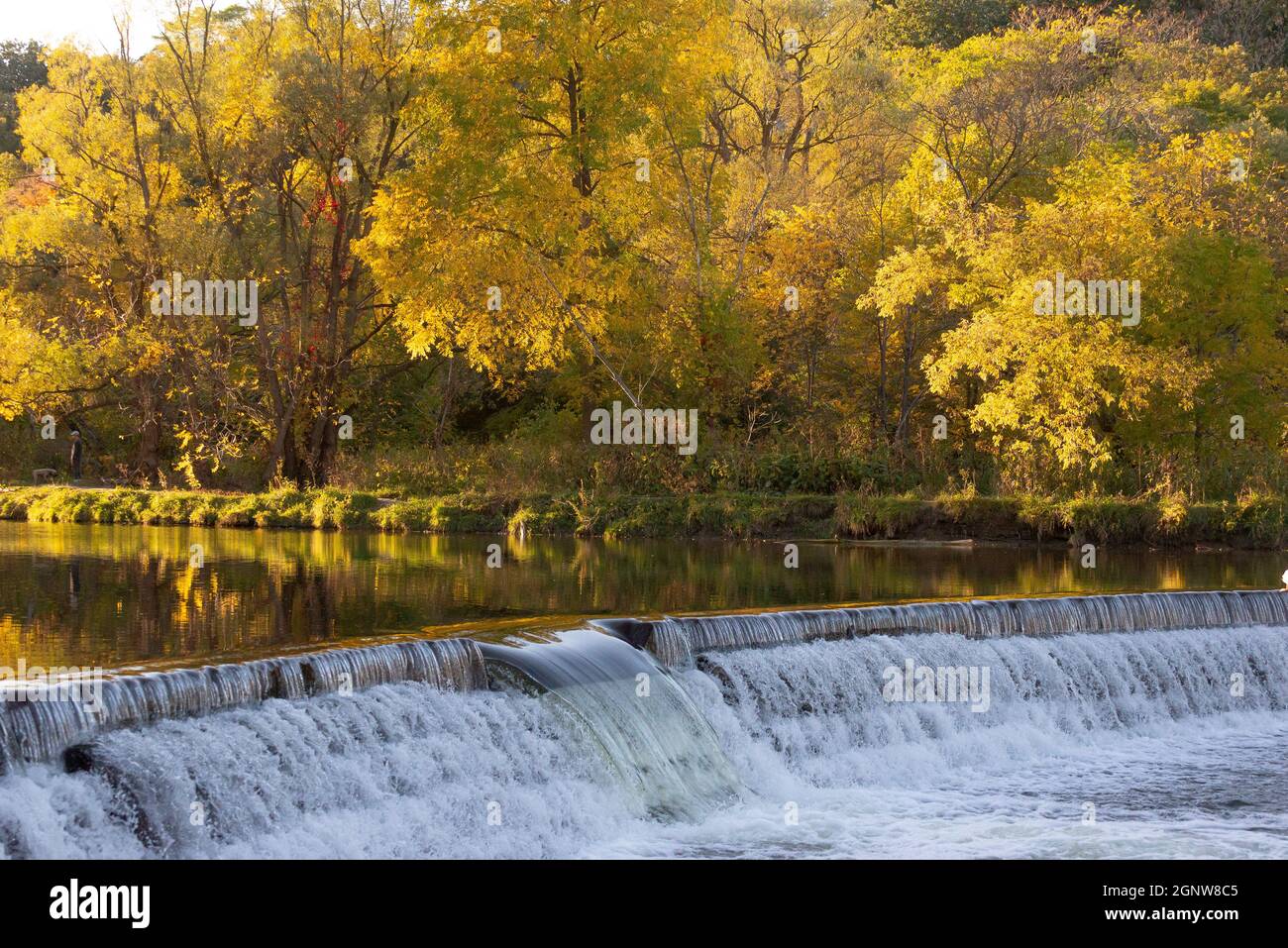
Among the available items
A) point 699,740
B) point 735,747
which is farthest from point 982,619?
point 699,740

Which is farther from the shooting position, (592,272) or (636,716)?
(592,272)

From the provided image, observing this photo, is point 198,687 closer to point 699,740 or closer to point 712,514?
point 699,740

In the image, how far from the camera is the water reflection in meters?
13.9

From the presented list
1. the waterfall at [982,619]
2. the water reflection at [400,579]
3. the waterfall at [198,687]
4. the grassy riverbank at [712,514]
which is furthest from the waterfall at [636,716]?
the grassy riverbank at [712,514]

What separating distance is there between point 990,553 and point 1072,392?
12.5 ft

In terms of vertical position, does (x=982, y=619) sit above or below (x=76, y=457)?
below

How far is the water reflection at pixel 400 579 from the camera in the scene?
13.9 m

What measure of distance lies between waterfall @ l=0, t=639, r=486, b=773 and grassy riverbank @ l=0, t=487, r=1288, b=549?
548 inches

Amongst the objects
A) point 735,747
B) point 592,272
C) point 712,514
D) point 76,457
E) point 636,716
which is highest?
point 592,272

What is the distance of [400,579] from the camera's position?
18.6m

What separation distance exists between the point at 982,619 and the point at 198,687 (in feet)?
27.8
